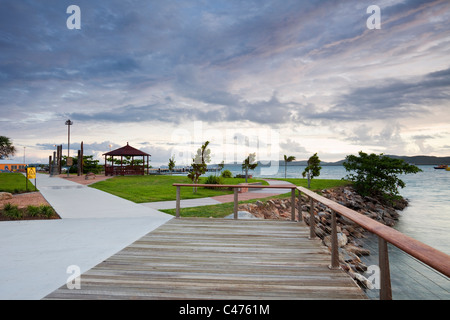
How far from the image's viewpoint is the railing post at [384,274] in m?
1.98

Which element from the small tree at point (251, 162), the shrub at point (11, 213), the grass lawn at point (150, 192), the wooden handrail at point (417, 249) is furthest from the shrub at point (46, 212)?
the small tree at point (251, 162)

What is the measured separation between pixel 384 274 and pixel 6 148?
76174 mm

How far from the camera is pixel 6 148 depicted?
5788 cm

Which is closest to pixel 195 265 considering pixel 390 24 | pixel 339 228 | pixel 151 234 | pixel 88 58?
pixel 151 234

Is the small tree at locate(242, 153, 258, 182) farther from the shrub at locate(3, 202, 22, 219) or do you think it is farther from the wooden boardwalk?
the wooden boardwalk

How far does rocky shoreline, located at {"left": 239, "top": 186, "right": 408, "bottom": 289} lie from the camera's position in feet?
22.3

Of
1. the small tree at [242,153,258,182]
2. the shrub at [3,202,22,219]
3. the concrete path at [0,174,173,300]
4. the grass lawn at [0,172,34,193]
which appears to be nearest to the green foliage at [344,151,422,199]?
the small tree at [242,153,258,182]

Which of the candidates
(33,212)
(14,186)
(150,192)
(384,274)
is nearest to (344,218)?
(150,192)

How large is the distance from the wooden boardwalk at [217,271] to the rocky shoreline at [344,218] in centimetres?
139

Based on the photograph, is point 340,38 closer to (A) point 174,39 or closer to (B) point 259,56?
(B) point 259,56

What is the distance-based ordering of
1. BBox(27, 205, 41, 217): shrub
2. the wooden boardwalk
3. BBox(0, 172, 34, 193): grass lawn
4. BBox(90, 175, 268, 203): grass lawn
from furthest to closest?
BBox(0, 172, 34, 193): grass lawn, BBox(90, 175, 268, 203): grass lawn, BBox(27, 205, 41, 217): shrub, the wooden boardwalk

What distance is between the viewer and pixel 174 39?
12719 mm

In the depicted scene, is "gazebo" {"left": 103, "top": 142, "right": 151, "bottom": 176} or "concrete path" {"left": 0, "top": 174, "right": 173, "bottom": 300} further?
"gazebo" {"left": 103, "top": 142, "right": 151, "bottom": 176}

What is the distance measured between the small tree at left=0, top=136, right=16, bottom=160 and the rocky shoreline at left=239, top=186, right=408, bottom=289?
226 ft
